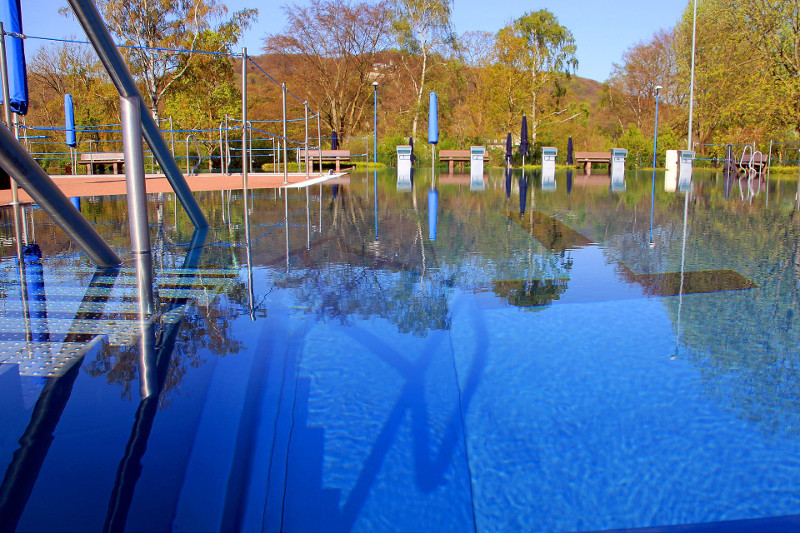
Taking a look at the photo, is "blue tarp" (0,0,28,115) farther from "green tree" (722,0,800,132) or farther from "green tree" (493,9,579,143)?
"green tree" (493,9,579,143)

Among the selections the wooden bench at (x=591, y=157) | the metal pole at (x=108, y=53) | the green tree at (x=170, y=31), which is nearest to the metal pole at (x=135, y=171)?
the metal pole at (x=108, y=53)

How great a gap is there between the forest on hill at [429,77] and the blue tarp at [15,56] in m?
9.95

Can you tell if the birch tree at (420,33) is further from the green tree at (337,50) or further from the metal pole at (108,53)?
the metal pole at (108,53)

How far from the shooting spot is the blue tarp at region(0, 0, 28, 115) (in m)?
4.52

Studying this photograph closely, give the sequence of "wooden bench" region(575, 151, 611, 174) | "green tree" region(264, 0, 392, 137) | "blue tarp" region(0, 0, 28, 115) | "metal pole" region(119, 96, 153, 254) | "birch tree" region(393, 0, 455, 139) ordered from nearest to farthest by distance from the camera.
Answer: "metal pole" region(119, 96, 153, 254)
"blue tarp" region(0, 0, 28, 115)
"wooden bench" region(575, 151, 611, 174)
"birch tree" region(393, 0, 455, 139)
"green tree" region(264, 0, 392, 137)

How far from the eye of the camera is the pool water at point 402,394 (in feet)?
3.69

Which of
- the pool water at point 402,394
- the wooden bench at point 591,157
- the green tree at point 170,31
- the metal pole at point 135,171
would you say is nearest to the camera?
the pool water at point 402,394

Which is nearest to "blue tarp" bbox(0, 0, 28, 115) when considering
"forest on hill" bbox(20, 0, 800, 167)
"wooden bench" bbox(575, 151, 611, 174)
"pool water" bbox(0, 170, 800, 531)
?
"pool water" bbox(0, 170, 800, 531)

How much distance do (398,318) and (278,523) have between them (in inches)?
48.3

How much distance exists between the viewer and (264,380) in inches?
66.7

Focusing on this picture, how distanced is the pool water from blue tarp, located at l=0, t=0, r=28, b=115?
185 cm

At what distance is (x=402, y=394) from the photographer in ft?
5.27

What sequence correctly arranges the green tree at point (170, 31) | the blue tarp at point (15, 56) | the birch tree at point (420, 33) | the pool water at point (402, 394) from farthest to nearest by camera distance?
1. the birch tree at point (420, 33)
2. the green tree at point (170, 31)
3. the blue tarp at point (15, 56)
4. the pool water at point (402, 394)

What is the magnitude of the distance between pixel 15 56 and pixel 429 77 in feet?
73.9
